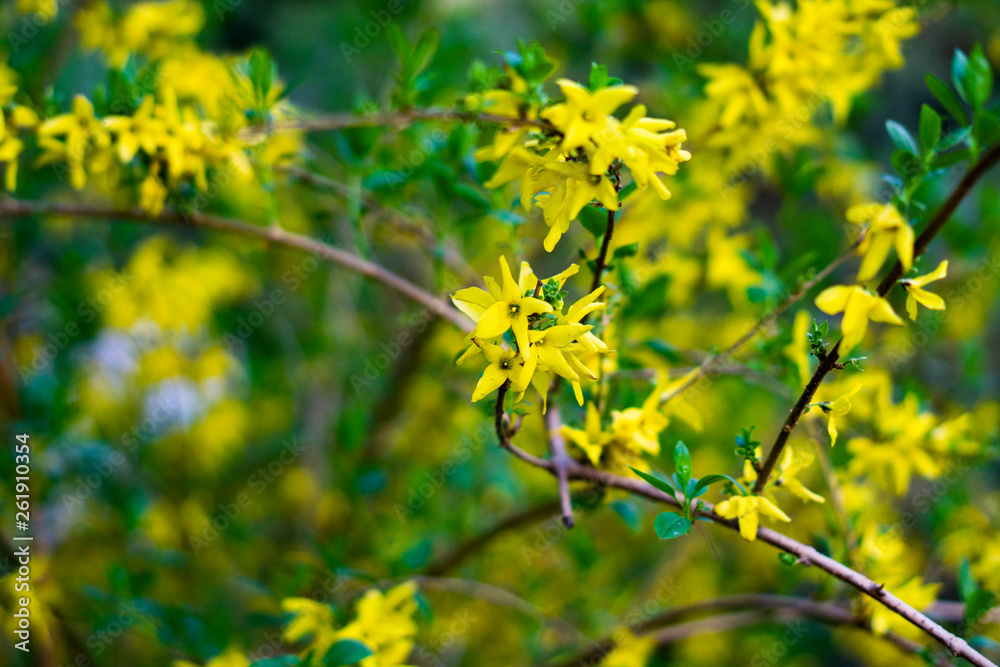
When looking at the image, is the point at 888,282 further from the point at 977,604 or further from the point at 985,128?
the point at 977,604

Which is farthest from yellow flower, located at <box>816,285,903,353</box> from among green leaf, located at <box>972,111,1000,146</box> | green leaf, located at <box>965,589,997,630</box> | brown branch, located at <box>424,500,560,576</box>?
brown branch, located at <box>424,500,560,576</box>

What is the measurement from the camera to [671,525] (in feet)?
2.70

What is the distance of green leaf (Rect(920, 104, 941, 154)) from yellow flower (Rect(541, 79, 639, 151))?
39 centimetres

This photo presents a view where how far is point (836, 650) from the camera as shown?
3.15 meters

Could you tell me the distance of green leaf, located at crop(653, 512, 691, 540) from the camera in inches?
31.9

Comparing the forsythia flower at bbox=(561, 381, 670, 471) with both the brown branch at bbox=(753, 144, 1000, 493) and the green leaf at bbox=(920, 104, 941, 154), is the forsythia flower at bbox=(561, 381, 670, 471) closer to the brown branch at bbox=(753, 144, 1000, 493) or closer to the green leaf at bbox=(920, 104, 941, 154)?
the brown branch at bbox=(753, 144, 1000, 493)

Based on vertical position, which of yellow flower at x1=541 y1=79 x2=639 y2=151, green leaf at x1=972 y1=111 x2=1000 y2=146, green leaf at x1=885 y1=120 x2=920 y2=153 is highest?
green leaf at x1=885 y1=120 x2=920 y2=153

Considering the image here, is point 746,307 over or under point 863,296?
over

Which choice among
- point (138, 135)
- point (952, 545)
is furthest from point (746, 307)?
point (138, 135)

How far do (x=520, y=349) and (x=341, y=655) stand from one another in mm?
553

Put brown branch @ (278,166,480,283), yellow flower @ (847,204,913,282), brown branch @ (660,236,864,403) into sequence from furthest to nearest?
brown branch @ (278,166,480,283) < brown branch @ (660,236,864,403) < yellow flower @ (847,204,913,282)

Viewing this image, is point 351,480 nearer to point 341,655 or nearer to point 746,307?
point 341,655

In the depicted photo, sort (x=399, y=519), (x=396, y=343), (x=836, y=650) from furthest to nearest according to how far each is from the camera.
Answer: (x=836, y=650)
(x=396, y=343)
(x=399, y=519)

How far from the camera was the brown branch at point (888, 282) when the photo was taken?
767mm
